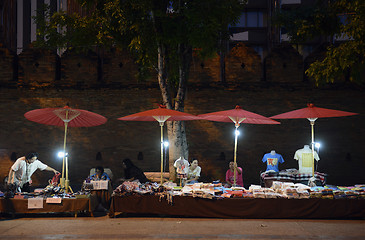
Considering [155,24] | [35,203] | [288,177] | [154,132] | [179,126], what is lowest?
[35,203]

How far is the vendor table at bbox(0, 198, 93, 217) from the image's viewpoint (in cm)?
805

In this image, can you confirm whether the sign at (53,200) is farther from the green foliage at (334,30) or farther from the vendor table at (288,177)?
the green foliage at (334,30)

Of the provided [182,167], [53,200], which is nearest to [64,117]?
[53,200]

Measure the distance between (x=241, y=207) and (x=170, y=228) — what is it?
6.04 ft

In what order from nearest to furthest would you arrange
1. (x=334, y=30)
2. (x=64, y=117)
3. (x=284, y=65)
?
(x=64, y=117)
(x=334, y=30)
(x=284, y=65)

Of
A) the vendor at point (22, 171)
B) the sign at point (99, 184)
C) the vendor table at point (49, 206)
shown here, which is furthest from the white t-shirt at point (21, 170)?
the sign at point (99, 184)

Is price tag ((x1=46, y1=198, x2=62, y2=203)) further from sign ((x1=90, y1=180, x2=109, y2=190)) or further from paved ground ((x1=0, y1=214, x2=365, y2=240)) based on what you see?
sign ((x1=90, y1=180, x2=109, y2=190))

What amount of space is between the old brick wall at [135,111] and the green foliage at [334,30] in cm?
217

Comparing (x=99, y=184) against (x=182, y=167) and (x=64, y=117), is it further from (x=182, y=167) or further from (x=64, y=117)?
(x=182, y=167)

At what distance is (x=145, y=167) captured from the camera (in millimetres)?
13633

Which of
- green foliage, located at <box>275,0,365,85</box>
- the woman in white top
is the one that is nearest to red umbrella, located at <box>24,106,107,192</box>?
the woman in white top

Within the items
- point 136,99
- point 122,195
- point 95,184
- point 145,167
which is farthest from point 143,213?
point 136,99

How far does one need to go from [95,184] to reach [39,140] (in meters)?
6.17

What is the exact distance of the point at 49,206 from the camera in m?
8.05
